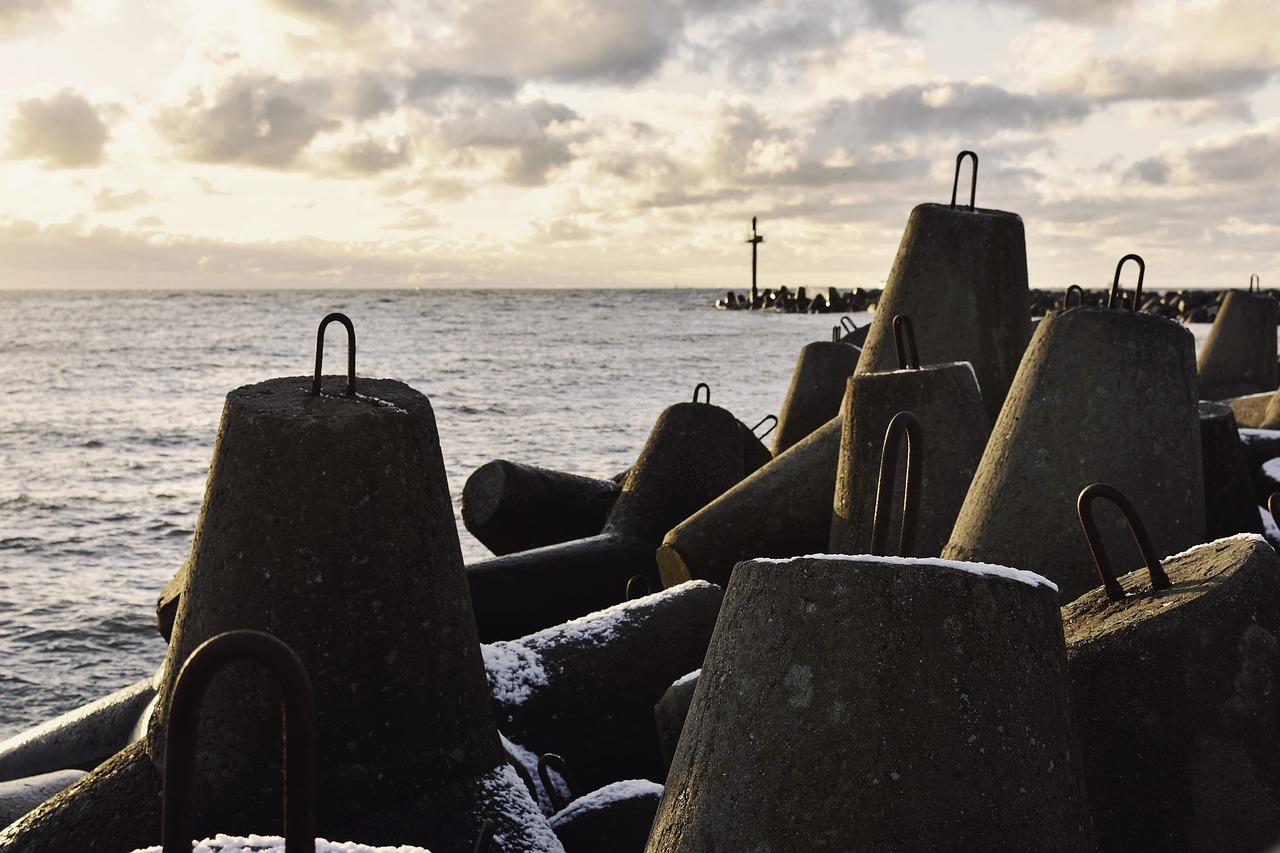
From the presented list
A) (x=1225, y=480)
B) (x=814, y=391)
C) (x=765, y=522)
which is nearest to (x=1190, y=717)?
(x=1225, y=480)

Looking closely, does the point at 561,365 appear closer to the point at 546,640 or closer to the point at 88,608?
the point at 88,608

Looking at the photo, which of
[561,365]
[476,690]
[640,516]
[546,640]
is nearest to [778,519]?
[640,516]

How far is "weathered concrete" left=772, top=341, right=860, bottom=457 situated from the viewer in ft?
27.3

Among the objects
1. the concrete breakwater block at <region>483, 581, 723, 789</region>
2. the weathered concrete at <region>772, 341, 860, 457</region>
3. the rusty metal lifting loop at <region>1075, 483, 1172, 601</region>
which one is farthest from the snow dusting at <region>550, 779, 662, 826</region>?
the weathered concrete at <region>772, 341, 860, 457</region>

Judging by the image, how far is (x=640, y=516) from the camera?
6.35 meters

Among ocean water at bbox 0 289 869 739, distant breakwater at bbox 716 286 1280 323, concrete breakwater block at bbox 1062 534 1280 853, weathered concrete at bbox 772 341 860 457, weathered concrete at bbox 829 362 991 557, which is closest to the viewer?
concrete breakwater block at bbox 1062 534 1280 853

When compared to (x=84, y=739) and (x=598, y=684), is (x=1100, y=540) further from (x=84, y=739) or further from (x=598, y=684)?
(x=84, y=739)

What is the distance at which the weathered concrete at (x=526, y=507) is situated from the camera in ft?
22.3

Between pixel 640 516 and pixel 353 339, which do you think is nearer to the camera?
pixel 353 339

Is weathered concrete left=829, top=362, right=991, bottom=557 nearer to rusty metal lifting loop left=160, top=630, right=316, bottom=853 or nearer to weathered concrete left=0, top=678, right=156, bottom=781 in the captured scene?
weathered concrete left=0, top=678, right=156, bottom=781

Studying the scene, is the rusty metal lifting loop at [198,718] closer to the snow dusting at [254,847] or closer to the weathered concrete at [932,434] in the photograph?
the snow dusting at [254,847]

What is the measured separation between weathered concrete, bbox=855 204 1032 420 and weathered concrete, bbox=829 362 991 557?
4.68ft

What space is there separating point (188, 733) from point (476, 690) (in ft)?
6.22

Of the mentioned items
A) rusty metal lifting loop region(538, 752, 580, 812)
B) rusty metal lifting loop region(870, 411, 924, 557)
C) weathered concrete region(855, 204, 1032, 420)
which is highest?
weathered concrete region(855, 204, 1032, 420)
